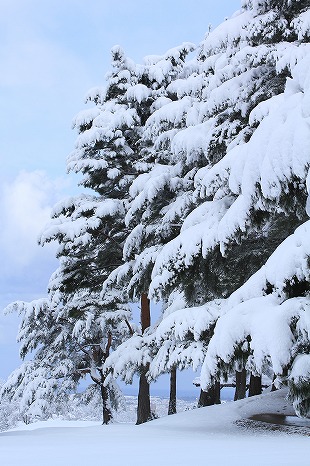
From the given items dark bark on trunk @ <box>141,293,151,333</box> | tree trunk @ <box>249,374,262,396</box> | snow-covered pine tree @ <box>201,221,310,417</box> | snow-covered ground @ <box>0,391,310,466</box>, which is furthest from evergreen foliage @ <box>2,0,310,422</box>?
tree trunk @ <box>249,374,262,396</box>

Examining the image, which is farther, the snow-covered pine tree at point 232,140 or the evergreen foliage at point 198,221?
the snow-covered pine tree at point 232,140

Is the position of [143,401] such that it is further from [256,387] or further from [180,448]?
[180,448]

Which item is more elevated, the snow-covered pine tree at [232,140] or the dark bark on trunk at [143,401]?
the snow-covered pine tree at [232,140]

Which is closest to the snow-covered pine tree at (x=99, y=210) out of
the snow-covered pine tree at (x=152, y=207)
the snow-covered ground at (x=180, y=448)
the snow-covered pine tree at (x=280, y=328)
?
the snow-covered pine tree at (x=152, y=207)

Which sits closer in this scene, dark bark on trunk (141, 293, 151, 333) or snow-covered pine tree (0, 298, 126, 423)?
dark bark on trunk (141, 293, 151, 333)

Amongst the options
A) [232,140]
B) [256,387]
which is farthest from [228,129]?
[256,387]

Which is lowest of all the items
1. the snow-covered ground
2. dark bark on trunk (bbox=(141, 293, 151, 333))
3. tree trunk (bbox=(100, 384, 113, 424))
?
tree trunk (bbox=(100, 384, 113, 424))

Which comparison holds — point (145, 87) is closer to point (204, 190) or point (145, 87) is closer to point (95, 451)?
point (204, 190)

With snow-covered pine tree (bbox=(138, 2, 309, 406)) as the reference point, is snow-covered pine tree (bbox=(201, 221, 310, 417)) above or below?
below

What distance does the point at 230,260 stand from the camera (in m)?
10.9

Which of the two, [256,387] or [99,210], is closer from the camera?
[99,210]

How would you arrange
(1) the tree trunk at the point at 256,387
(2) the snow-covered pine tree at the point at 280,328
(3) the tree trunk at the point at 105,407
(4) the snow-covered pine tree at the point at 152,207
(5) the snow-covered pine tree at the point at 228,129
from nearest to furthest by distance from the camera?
(2) the snow-covered pine tree at the point at 280,328
(5) the snow-covered pine tree at the point at 228,129
(4) the snow-covered pine tree at the point at 152,207
(1) the tree trunk at the point at 256,387
(3) the tree trunk at the point at 105,407

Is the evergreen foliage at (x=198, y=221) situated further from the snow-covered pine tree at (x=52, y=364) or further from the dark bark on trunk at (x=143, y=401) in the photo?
the dark bark on trunk at (x=143, y=401)

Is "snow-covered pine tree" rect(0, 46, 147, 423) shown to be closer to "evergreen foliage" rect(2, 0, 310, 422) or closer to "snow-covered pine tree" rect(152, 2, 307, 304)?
"evergreen foliage" rect(2, 0, 310, 422)
